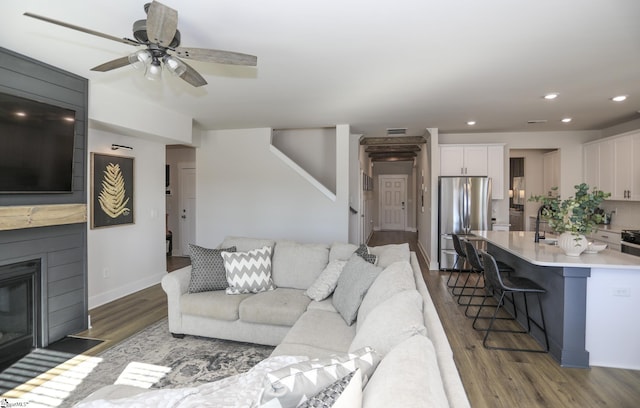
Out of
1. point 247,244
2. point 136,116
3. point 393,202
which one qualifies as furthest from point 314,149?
point 393,202

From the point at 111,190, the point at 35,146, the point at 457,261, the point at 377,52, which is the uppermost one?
the point at 377,52

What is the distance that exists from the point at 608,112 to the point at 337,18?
457cm

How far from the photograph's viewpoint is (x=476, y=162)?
Answer: 19.3 ft

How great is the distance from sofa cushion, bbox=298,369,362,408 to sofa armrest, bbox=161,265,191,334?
233 centimetres

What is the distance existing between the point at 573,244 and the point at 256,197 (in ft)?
14.3

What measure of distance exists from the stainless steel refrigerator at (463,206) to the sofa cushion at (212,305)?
13.3 ft

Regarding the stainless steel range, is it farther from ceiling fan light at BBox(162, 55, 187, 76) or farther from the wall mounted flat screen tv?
the wall mounted flat screen tv

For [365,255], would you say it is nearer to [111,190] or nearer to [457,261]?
[111,190]

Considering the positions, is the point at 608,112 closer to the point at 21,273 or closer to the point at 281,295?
the point at 281,295

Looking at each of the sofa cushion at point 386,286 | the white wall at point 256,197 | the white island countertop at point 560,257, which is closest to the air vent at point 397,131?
the white wall at point 256,197

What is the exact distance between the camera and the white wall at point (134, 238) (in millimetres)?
3922

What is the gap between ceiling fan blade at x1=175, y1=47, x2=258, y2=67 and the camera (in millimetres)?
1991

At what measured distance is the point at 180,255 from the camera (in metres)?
6.99

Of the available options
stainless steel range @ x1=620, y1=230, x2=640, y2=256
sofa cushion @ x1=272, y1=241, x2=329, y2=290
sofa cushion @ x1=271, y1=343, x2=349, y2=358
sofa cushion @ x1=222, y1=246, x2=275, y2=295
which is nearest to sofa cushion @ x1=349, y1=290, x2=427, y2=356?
sofa cushion @ x1=271, y1=343, x2=349, y2=358
